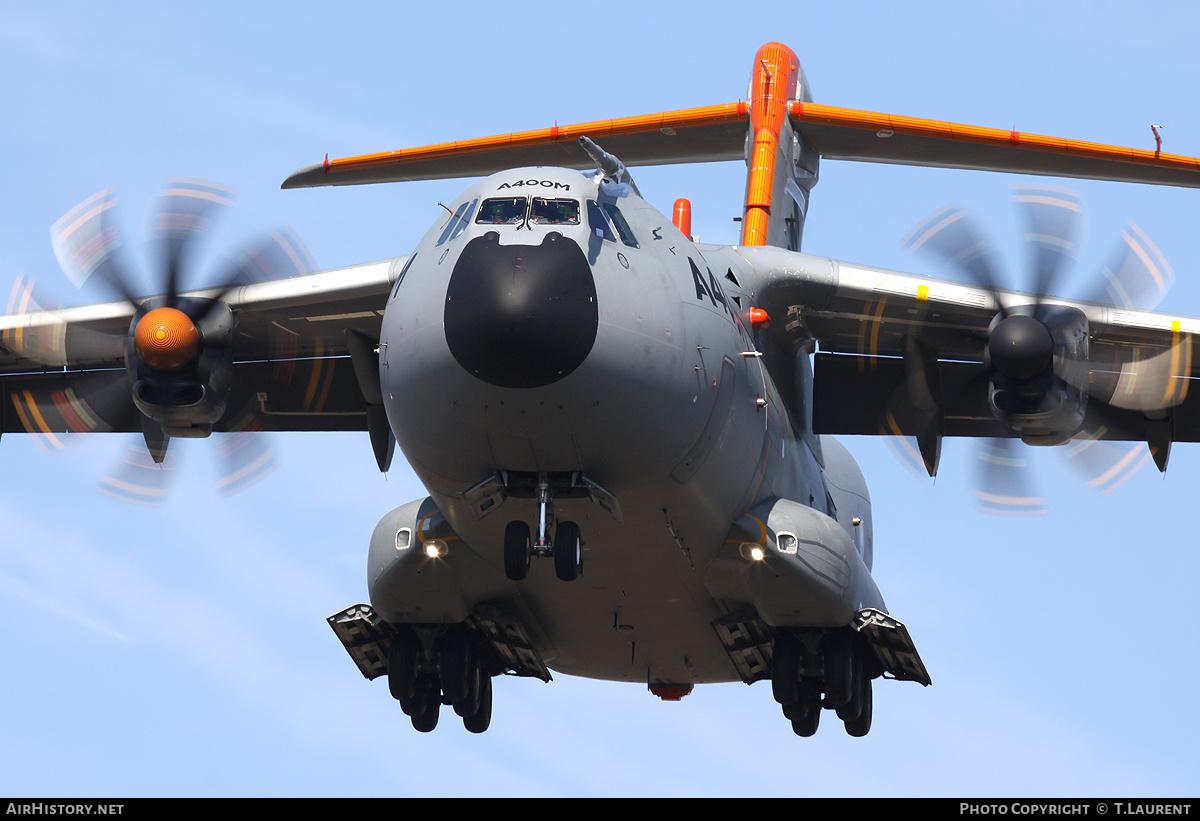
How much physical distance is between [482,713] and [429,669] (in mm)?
751

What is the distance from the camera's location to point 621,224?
11.4 m

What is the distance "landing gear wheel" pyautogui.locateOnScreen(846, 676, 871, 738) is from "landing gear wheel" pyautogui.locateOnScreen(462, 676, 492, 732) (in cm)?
302

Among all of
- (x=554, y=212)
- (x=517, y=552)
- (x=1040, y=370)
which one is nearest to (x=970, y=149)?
(x=1040, y=370)

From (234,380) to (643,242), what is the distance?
5.53 meters

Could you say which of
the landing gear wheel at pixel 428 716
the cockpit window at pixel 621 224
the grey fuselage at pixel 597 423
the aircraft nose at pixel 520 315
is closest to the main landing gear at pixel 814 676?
the grey fuselage at pixel 597 423

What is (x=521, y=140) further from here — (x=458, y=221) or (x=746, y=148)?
(x=458, y=221)

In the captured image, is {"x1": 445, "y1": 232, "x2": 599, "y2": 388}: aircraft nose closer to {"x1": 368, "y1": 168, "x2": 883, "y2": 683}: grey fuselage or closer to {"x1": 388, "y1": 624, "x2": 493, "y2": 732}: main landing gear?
{"x1": 368, "y1": 168, "x2": 883, "y2": 683}: grey fuselage

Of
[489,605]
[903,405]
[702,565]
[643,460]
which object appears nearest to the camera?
[643,460]

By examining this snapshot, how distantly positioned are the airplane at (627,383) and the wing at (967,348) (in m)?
0.03

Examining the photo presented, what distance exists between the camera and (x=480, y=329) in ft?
33.2

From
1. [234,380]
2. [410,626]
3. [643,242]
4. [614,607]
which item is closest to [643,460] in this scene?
[643,242]

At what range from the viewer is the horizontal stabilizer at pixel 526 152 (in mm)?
16047

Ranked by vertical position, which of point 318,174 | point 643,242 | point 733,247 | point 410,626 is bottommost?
point 410,626

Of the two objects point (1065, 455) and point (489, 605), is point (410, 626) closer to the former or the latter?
point (489, 605)
